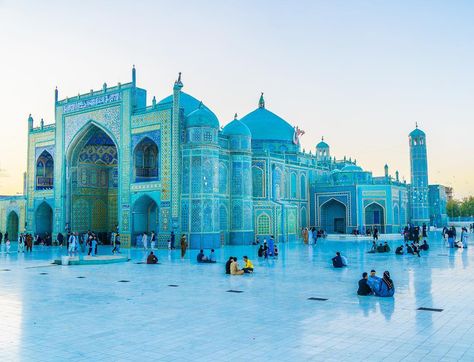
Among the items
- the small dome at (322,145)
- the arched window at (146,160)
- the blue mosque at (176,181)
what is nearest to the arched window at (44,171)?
the blue mosque at (176,181)

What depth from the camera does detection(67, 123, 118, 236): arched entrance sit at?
3659 centimetres

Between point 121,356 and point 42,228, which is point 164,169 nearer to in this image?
point 42,228

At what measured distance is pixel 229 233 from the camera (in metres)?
33.6

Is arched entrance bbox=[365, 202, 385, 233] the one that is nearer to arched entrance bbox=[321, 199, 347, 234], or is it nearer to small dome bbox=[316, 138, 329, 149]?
arched entrance bbox=[321, 199, 347, 234]

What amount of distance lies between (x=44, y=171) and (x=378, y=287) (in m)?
34.0

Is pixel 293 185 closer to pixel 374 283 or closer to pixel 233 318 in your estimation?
pixel 374 283

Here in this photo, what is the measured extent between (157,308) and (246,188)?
24.5 metres

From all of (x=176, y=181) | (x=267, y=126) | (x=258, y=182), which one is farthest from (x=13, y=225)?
(x=267, y=126)

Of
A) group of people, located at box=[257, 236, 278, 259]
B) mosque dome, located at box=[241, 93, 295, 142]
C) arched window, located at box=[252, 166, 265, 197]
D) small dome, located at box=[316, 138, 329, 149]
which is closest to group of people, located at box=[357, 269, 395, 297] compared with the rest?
group of people, located at box=[257, 236, 278, 259]

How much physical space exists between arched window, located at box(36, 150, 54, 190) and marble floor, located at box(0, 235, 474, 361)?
2495 cm

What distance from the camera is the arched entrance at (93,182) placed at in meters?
36.6

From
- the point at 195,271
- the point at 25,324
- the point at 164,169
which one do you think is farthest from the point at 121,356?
A: the point at 164,169

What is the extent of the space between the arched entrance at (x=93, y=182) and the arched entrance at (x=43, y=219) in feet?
10.9

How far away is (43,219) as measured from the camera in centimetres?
3891
